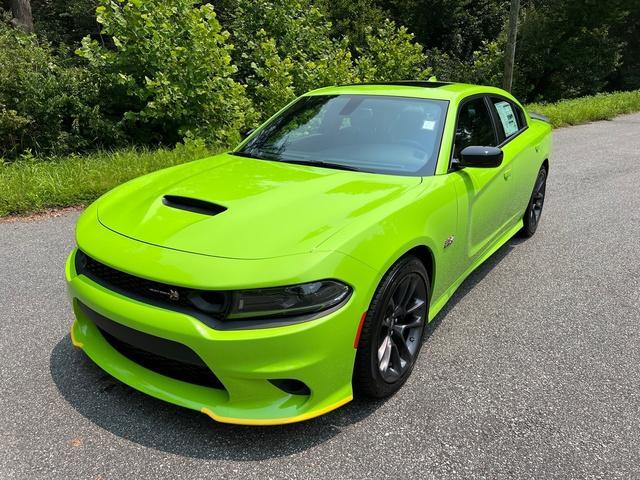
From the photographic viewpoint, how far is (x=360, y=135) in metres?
3.41

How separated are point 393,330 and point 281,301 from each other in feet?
2.52

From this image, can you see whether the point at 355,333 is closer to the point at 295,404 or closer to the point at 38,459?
the point at 295,404

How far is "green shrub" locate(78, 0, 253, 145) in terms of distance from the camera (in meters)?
7.90

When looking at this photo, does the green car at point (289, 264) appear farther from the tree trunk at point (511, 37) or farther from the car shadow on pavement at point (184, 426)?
the tree trunk at point (511, 37)

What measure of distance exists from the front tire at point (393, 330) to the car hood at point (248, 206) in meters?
0.37

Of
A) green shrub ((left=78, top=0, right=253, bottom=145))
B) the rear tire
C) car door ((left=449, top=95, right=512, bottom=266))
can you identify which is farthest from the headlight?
green shrub ((left=78, top=0, right=253, bottom=145))

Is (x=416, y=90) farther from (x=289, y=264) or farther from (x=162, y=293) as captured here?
(x=162, y=293)

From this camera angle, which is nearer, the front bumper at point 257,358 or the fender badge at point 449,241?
A: the front bumper at point 257,358

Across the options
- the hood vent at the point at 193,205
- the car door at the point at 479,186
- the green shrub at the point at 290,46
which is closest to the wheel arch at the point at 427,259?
the car door at the point at 479,186

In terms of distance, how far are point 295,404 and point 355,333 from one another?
1.30ft

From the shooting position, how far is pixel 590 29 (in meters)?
27.0

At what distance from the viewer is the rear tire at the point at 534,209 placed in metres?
4.87

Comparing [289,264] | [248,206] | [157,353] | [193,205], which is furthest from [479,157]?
[157,353]

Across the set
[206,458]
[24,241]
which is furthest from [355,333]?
[24,241]
